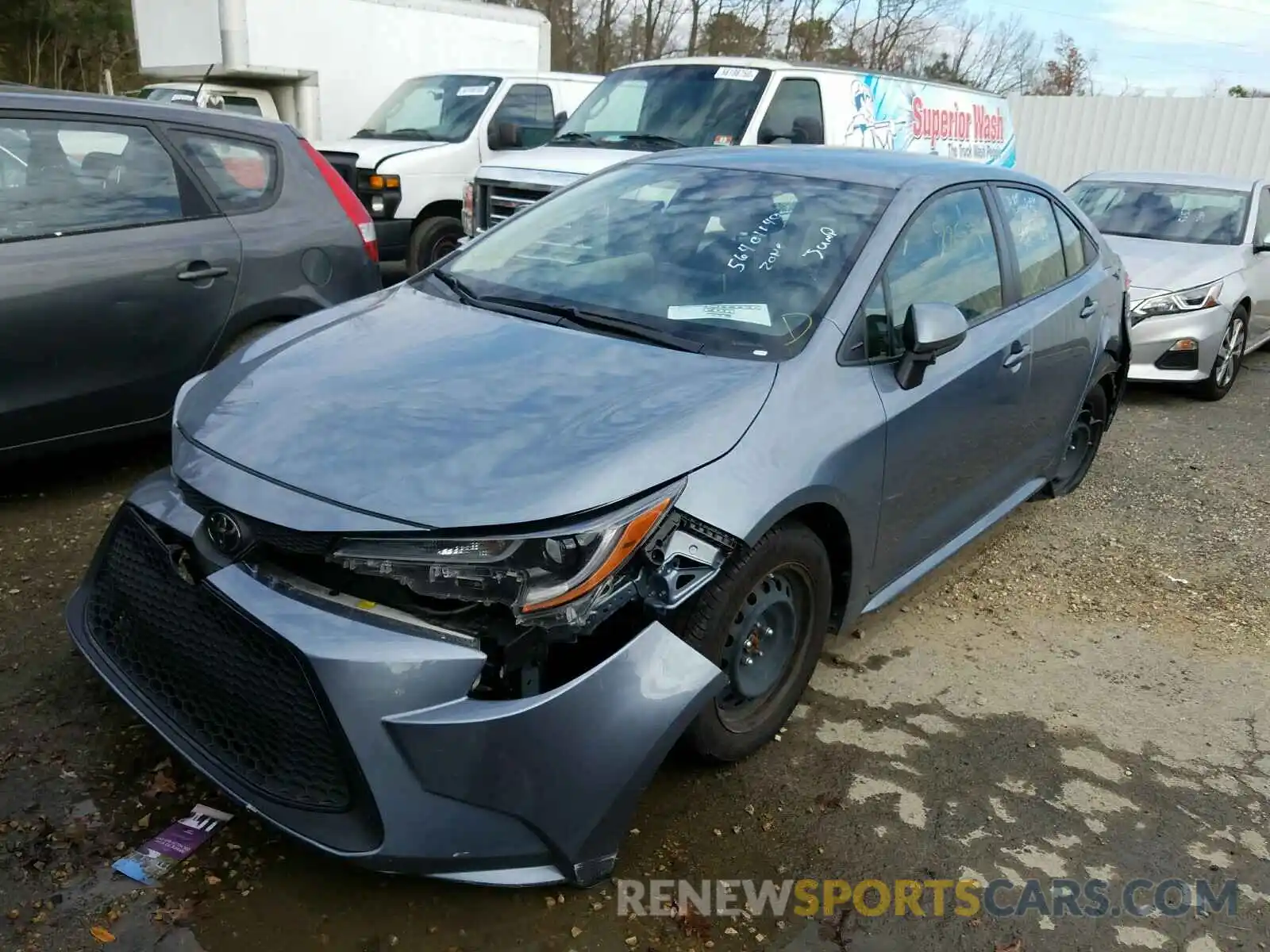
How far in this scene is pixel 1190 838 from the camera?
284 centimetres

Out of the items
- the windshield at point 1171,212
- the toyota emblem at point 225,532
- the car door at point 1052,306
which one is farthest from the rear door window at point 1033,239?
the windshield at point 1171,212

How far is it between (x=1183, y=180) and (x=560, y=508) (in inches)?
340

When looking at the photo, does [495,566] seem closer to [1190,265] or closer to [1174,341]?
[1174,341]

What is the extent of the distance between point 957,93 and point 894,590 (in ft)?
28.2

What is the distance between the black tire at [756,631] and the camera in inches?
101

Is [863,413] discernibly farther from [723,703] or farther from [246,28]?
[246,28]

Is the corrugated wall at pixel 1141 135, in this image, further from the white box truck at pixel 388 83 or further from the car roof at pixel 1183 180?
the white box truck at pixel 388 83

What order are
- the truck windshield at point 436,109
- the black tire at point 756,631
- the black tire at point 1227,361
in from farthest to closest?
the truck windshield at point 436,109 < the black tire at point 1227,361 < the black tire at point 756,631

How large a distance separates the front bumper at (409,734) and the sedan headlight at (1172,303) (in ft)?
20.4

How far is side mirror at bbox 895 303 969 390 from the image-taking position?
120 inches

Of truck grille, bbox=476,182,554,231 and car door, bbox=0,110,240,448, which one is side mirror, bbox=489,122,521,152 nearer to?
truck grille, bbox=476,182,554,231

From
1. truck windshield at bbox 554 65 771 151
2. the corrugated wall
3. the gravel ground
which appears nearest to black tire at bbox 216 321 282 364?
the gravel ground

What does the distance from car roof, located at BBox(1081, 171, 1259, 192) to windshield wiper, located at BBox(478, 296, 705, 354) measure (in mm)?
7535

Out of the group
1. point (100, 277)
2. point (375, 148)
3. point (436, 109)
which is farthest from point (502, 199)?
point (100, 277)
